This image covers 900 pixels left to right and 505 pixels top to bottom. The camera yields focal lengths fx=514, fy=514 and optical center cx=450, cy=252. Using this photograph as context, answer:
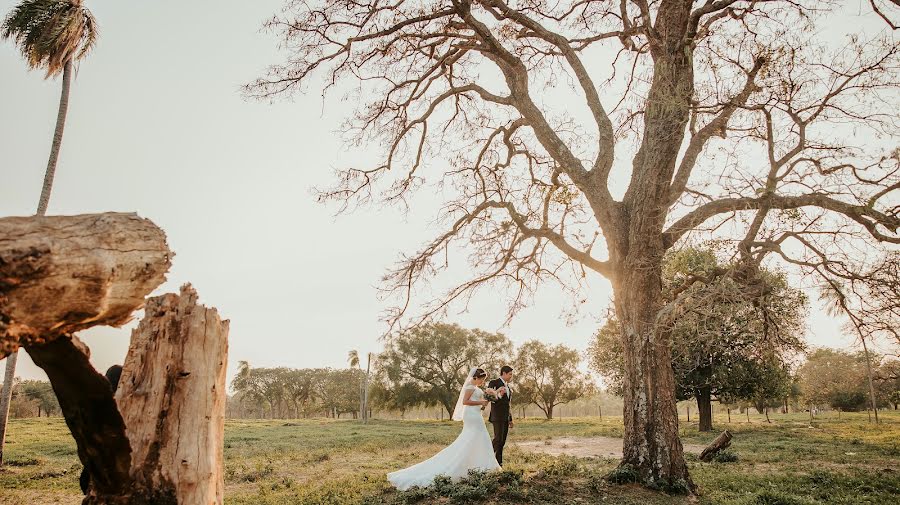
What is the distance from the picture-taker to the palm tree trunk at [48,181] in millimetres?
14648

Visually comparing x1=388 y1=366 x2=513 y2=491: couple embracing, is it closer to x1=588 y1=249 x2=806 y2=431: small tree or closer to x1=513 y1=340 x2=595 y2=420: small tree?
x1=588 y1=249 x2=806 y2=431: small tree

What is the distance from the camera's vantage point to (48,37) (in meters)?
14.7

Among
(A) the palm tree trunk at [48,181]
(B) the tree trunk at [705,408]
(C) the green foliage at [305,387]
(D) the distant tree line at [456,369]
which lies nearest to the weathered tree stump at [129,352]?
(A) the palm tree trunk at [48,181]

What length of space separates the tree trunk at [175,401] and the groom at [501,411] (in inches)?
320

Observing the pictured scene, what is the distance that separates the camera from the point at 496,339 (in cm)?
6075

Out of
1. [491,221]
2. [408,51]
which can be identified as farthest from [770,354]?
[408,51]

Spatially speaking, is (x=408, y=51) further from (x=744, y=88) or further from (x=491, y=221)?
(x=744, y=88)

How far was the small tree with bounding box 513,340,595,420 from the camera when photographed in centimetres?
5984

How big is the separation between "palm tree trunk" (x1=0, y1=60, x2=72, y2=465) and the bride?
11755 millimetres

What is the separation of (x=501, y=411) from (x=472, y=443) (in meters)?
1.12

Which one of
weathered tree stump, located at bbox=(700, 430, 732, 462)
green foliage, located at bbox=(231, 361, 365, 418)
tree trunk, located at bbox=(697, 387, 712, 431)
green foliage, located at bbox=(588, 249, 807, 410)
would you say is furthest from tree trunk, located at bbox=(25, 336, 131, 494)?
green foliage, located at bbox=(231, 361, 365, 418)

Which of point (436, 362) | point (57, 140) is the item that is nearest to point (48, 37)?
point (57, 140)

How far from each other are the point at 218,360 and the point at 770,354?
1104 centimetres

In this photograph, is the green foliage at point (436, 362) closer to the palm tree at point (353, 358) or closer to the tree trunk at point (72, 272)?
the palm tree at point (353, 358)
